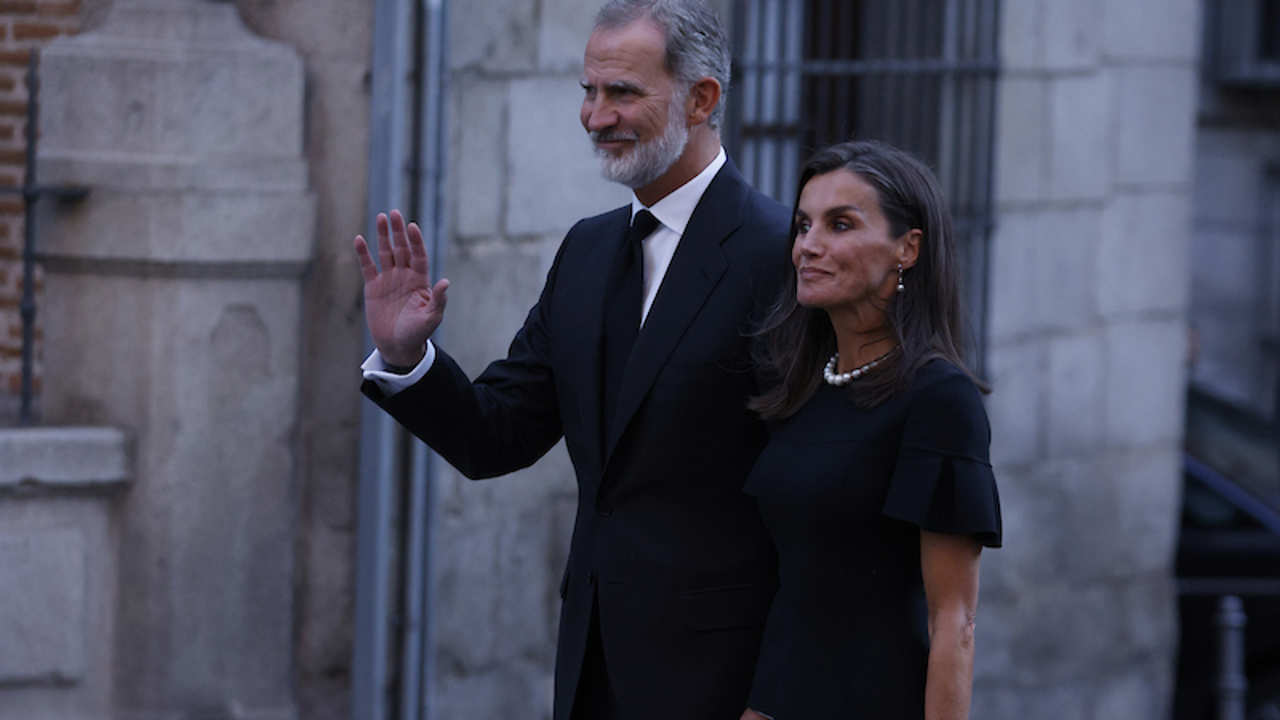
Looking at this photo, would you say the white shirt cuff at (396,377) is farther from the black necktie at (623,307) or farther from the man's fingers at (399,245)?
the black necktie at (623,307)

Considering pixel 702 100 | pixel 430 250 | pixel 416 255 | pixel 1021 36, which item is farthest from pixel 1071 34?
pixel 416 255

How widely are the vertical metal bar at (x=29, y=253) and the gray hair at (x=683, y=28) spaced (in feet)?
8.74

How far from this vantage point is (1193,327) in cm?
1758

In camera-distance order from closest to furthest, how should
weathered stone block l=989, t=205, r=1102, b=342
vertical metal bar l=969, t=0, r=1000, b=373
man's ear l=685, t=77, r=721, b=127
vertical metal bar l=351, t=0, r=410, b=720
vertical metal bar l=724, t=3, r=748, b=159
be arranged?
man's ear l=685, t=77, r=721, b=127 < vertical metal bar l=351, t=0, r=410, b=720 < vertical metal bar l=724, t=3, r=748, b=159 < vertical metal bar l=969, t=0, r=1000, b=373 < weathered stone block l=989, t=205, r=1102, b=342

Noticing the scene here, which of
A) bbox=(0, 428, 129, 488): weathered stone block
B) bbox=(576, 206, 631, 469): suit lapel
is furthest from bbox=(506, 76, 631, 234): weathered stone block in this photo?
bbox=(576, 206, 631, 469): suit lapel

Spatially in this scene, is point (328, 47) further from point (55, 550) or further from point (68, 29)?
point (55, 550)

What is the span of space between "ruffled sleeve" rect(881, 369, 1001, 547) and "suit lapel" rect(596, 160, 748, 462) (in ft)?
1.80

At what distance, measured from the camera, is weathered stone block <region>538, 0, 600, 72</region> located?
6.19 metres

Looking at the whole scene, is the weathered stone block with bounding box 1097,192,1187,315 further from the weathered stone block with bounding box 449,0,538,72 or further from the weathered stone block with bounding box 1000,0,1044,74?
the weathered stone block with bounding box 449,0,538,72

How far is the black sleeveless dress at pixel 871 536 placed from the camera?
317 cm

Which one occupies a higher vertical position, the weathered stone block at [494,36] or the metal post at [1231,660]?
the weathered stone block at [494,36]

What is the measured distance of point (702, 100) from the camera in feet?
12.0

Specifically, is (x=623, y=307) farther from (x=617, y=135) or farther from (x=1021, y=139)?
(x=1021, y=139)

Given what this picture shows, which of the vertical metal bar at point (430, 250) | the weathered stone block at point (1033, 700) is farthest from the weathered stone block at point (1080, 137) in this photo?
the vertical metal bar at point (430, 250)
